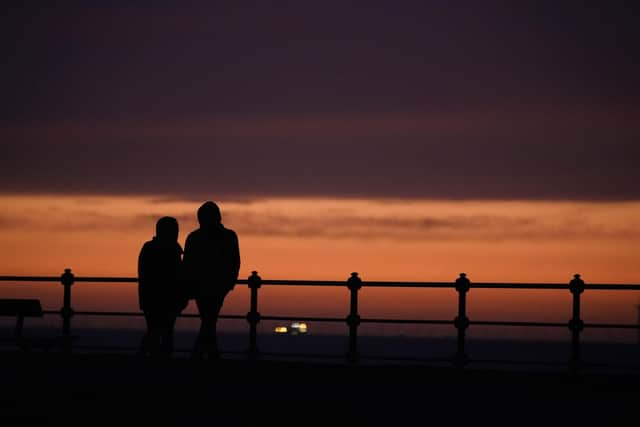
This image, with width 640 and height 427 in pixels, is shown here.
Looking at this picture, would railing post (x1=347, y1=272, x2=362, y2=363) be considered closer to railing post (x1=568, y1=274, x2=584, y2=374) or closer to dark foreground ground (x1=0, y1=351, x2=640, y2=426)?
dark foreground ground (x1=0, y1=351, x2=640, y2=426)

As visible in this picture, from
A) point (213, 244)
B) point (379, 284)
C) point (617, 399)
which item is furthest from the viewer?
point (379, 284)

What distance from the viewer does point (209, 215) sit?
637 inches

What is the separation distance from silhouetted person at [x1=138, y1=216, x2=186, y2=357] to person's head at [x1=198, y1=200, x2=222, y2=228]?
0.40 metres

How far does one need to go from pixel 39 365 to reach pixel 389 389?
545 cm

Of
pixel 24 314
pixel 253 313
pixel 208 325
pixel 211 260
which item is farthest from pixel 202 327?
pixel 24 314

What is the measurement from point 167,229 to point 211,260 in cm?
72

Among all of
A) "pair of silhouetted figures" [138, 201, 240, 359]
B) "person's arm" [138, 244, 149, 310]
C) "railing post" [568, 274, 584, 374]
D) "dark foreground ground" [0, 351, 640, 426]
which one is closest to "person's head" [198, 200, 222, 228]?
"pair of silhouetted figures" [138, 201, 240, 359]

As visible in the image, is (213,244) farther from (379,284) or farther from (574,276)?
(574,276)

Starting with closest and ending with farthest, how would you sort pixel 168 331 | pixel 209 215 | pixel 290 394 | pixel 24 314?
pixel 290 394
pixel 209 215
pixel 168 331
pixel 24 314

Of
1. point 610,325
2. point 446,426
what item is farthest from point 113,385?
point 610,325

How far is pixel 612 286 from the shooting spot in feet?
60.4

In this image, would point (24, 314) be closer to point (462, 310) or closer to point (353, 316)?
point (353, 316)

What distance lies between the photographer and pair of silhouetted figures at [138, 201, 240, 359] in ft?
53.4

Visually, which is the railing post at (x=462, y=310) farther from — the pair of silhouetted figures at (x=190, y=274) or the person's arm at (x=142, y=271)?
the person's arm at (x=142, y=271)
